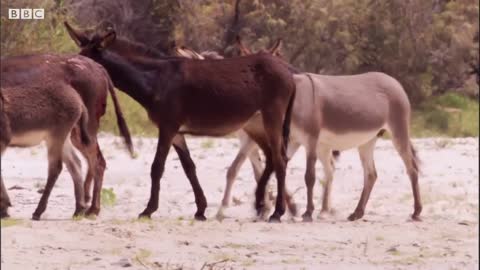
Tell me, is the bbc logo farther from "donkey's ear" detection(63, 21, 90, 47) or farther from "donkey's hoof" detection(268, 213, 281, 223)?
"donkey's hoof" detection(268, 213, 281, 223)

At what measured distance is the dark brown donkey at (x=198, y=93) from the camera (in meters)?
11.0

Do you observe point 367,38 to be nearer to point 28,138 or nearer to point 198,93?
point 198,93

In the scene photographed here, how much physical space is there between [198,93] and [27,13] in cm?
255

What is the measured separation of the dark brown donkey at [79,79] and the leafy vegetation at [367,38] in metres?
6.31

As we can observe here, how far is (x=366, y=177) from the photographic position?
12812 mm

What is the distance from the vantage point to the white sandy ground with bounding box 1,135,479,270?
8.80 meters

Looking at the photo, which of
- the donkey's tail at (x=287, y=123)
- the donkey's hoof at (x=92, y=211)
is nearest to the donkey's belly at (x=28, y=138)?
the donkey's hoof at (x=92, y=211)

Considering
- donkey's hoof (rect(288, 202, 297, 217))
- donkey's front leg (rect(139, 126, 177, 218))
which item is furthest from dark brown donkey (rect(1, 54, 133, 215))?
donkey's hoof (rect(288, 202, 297, 217))

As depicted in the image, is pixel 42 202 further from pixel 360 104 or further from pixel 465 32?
pixel 465 32

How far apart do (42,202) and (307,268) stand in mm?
2664

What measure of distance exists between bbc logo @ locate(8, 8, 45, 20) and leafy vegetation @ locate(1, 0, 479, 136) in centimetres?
415

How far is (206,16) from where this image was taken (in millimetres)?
19531

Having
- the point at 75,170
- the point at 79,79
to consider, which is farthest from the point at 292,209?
the point at 79,79

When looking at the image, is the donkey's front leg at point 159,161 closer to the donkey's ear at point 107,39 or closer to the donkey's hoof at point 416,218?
the donkey's ear at point 107,39
